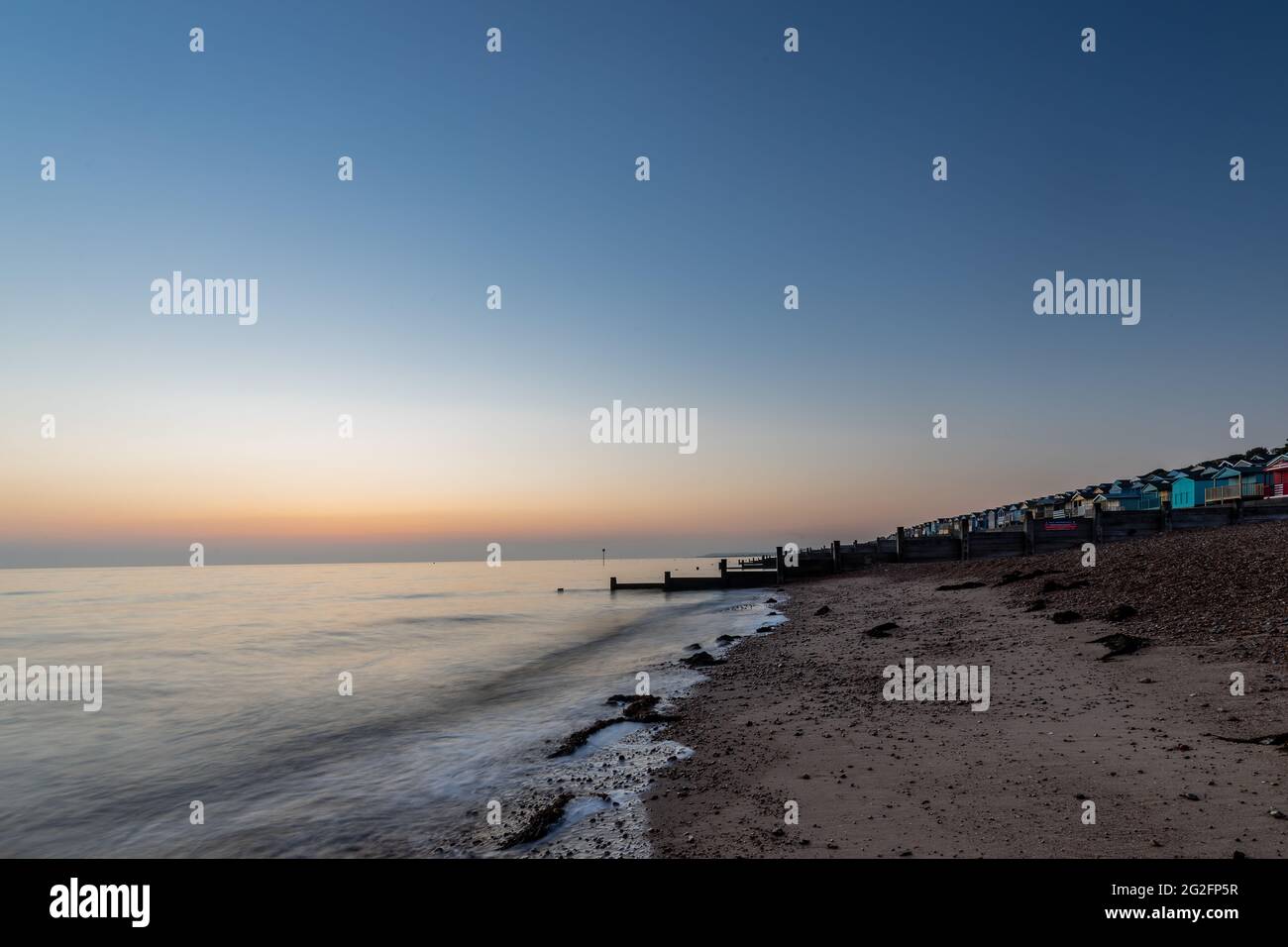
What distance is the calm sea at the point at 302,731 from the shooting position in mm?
10570

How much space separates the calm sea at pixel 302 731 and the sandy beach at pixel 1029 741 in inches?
150

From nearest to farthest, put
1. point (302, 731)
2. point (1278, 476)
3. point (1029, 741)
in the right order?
point (1029, 741)
point (302, 731)
point (1278, 476)

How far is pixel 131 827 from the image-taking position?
37.0 ft

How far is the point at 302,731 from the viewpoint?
17094 mm

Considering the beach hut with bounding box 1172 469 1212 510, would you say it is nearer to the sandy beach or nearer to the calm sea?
the calm sea

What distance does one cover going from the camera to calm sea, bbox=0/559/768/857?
10570 mm

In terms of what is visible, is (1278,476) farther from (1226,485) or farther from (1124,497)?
(1124,497)

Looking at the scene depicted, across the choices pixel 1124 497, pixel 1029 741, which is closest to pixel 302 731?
pixel 1029 741

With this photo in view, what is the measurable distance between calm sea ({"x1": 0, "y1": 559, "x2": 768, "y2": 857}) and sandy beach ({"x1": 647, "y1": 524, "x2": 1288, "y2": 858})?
3.82 m

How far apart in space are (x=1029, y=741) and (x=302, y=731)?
56.7ft

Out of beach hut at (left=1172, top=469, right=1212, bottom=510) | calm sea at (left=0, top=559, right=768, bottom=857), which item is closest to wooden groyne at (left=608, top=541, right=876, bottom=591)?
calm sea at (left=0, top=559, right=768, bottom=857)

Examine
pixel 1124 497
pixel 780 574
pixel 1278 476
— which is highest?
pixel 1278 476

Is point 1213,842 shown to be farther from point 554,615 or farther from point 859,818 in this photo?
point 554,615
